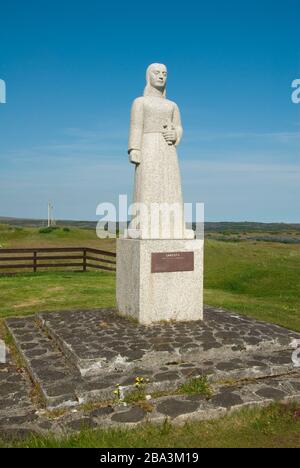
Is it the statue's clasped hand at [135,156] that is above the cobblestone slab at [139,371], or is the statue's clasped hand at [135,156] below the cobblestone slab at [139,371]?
above

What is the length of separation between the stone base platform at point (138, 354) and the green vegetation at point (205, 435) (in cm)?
85

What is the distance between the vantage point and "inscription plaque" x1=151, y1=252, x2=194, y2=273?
7641 millimetres

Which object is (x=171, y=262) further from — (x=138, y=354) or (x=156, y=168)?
(x=138, y=354)

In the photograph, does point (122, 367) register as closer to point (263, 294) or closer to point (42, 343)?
point (42, 343)

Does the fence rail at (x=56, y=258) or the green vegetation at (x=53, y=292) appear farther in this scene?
the fence rail at (x=56, y=258)

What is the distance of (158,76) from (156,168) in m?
1.95

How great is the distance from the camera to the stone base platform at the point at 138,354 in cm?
541

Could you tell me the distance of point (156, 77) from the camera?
8289mm

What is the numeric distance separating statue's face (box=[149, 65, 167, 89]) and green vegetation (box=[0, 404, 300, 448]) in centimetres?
642

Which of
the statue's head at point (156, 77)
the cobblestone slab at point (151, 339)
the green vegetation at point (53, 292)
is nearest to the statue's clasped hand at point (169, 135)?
the statue's head at point (156, 77)

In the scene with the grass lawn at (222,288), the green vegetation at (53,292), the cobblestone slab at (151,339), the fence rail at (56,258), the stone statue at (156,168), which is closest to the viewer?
the cobblestone slab at (151,339)

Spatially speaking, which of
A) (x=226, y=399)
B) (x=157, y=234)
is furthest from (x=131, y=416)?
(x=157, y=234)

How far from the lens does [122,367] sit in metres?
5.87

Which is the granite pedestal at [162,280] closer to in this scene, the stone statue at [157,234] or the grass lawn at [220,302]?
the stone statue at [157,234]
